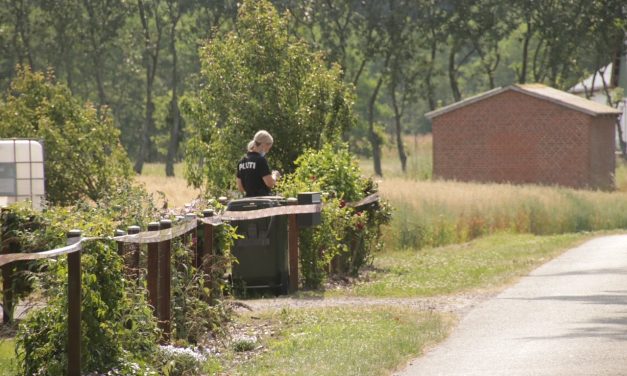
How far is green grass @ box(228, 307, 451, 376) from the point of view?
1058 cm

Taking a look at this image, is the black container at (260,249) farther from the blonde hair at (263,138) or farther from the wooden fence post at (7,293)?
the wooden fence post at (7,293)

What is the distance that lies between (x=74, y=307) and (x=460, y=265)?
12.9 meters

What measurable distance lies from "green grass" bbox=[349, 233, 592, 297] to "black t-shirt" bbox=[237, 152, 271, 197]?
178 cm

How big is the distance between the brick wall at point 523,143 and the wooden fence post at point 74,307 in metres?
42.1

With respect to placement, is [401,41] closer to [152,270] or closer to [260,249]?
[260,249]

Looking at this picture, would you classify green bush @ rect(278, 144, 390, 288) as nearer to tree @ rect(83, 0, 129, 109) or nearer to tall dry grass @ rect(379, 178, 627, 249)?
tall dry grass @ rect(379, 178, 627, 249)

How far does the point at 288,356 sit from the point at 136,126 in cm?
8285

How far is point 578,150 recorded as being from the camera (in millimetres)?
50000

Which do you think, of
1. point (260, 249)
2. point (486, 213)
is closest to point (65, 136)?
point (486, 213)

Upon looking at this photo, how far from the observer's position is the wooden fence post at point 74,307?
28.2 ft

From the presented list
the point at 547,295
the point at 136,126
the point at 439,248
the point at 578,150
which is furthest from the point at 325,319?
the point at 136,126

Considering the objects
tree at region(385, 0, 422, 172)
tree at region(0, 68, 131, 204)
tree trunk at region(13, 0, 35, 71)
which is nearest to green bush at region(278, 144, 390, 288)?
tree at region(0, 68, 131, 204)

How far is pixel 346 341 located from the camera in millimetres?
11938

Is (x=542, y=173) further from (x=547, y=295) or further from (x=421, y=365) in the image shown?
(x=421, y=365)
